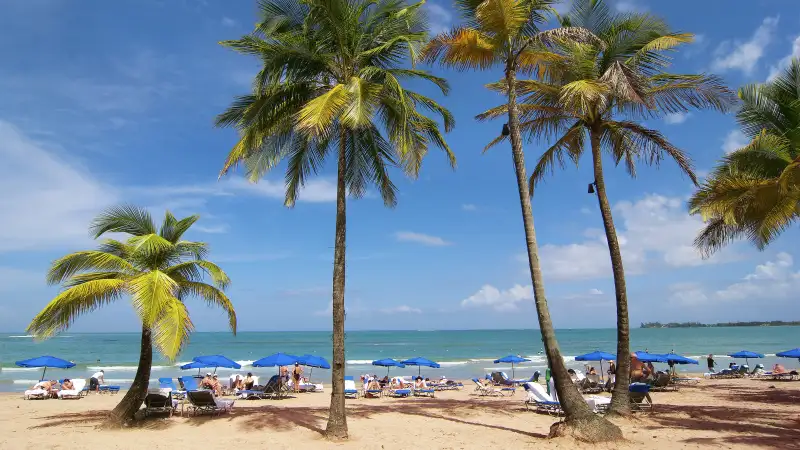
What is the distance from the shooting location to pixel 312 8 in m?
9.85

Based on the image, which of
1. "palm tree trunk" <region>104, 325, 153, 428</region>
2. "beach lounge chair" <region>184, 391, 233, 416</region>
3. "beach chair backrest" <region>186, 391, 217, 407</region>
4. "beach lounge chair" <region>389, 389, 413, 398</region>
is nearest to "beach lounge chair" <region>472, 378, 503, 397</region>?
"beach lounge chair" <region>389, 389, 413, 398</region>

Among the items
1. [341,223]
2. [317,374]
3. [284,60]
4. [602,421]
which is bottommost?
[317,374]

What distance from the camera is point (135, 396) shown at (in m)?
11.1

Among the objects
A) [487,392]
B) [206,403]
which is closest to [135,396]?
[206,403]

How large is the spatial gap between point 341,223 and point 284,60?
3218mm

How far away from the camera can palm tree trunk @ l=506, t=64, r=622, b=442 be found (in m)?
8.75

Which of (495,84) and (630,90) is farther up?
(495,84)

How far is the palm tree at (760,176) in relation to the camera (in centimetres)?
972

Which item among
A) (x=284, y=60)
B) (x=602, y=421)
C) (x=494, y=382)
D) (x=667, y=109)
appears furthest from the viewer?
(x=494, y=382)

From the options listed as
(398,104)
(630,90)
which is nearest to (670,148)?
(630,90)

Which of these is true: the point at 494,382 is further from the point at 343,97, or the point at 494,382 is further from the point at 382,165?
the point at 343,97

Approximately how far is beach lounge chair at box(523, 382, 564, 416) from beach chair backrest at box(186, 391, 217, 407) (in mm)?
7860

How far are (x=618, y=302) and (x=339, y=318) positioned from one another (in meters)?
5.79

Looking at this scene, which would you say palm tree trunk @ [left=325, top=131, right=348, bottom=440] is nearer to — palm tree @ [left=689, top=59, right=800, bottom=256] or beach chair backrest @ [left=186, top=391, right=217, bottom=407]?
beach chair backrest @ [left=186, top=391, right=217, bottom=407]
